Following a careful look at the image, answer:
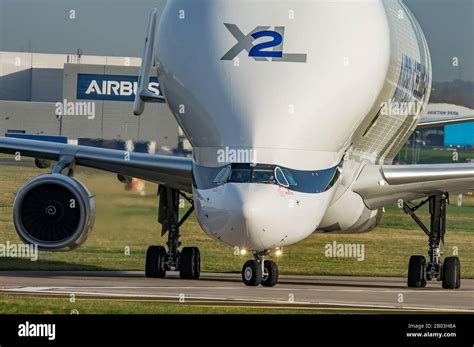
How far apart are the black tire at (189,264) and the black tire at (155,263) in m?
0.40

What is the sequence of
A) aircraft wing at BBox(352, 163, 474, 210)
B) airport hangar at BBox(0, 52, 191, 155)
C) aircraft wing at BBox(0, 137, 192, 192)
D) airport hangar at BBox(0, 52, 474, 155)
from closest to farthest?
aircraft wing at BBox(352, 163, 474, 210) < aircraft wing at BBox(0, 137, 192, 192) < airport hangar at BBox(0, 52, 474, 155) < airport hangar at BBox(0, 52, 191, 155)

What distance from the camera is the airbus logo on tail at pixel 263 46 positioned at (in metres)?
19.6

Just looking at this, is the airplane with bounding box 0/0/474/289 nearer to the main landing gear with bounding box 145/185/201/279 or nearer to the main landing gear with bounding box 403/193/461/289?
the main landing gear with bounding box 403/193/461/289

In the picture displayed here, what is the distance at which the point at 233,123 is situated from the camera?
19.5m

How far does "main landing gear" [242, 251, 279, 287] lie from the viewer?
71.4 ft

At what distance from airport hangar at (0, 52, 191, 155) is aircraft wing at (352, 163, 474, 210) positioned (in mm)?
17598

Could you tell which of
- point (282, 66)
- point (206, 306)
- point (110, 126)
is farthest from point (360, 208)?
point (110, 126)

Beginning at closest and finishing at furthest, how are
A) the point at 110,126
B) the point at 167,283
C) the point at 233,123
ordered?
1. the point at 233,123
2. the point at 167,283
3. the point at 110,126

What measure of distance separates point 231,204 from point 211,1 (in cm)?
343

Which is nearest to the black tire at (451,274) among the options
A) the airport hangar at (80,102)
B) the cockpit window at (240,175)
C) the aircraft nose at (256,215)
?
the aircraft nose at (256,215)

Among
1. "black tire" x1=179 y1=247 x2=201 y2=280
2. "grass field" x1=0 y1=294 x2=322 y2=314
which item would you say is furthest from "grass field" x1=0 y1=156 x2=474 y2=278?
"grass field" x1=0 y1=294 x2=322 y2=314

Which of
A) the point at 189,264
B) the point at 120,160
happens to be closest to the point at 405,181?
the point at 189,264

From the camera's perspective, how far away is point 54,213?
24.7m
